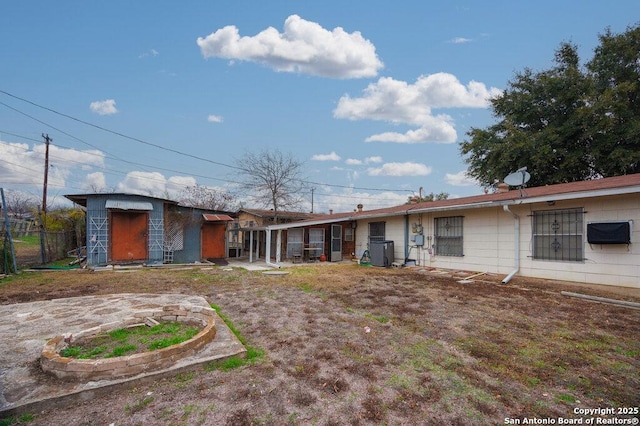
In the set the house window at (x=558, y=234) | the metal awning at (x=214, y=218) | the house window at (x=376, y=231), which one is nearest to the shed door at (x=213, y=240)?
the metal awning at (x=214, y=218)

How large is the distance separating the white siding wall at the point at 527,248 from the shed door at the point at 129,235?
10795 mm

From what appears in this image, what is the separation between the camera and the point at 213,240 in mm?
15086

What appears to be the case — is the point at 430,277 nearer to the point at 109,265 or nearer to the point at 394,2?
the point at 394,2

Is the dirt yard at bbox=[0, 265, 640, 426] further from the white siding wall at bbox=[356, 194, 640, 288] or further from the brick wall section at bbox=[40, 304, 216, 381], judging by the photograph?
the white siding wall at bbox=[356, 194, 640, 288]

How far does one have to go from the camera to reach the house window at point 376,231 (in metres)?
14.1

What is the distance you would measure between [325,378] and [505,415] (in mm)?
1560

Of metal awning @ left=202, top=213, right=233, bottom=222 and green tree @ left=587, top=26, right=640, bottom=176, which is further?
metal awning @ left=202, top=213, right=233, bottom=222

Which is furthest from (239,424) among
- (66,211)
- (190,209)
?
(66,211)

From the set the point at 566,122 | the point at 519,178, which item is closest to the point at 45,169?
the point at 519,178

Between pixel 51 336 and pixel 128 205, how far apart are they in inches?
345

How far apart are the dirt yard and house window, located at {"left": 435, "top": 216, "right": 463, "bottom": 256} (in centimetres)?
409

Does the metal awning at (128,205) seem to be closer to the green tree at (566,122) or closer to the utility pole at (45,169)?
the utility pole at (45,169)

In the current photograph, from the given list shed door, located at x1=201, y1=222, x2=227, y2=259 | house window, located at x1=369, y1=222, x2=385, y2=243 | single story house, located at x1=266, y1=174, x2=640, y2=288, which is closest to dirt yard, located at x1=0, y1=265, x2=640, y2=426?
single story house, located at x1=266, y1=174, x2=640, y2=288

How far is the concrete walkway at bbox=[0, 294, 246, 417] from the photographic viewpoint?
8.64 ft
